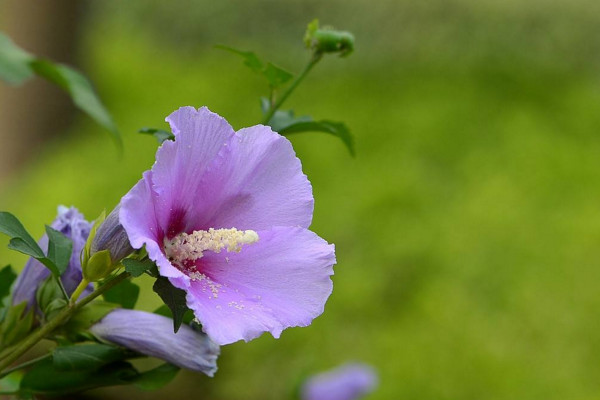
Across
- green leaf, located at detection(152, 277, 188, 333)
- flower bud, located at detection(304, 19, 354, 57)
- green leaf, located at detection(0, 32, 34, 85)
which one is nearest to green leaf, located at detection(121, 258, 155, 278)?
green leaf, located at detection(152, 277, 188, 333)

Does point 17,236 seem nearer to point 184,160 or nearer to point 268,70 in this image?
point 184,160

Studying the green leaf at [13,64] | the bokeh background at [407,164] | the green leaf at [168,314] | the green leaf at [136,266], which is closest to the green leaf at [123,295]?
the green leaf at [168,314]

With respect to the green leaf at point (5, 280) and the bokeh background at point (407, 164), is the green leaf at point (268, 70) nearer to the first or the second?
the green leaf at point (5, 280)

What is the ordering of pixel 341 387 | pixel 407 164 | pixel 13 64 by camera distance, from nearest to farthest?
pixel 13 64 < pixel 341 387 < pixel 407 164

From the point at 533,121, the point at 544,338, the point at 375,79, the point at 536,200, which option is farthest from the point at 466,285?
the point at 375,79

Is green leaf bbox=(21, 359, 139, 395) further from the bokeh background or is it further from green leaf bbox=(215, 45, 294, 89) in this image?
the bokeh background

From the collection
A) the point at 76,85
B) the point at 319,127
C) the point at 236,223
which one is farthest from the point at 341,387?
the point at 236,223

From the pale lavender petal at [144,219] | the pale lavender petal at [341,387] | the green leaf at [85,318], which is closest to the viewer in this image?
the pale lavender petal at [144,219]
